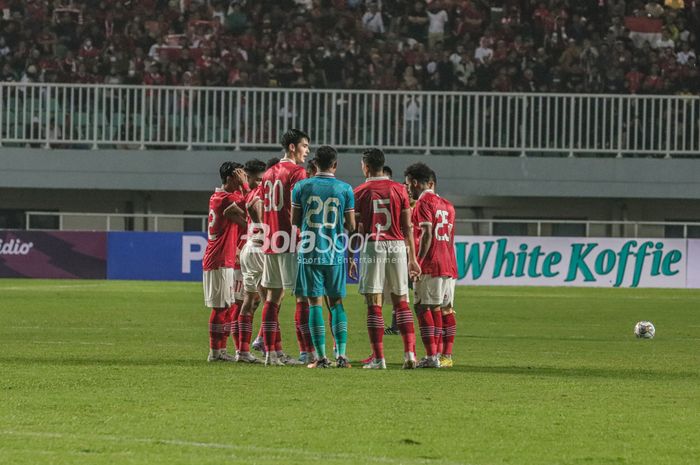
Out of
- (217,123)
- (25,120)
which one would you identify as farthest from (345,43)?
(25,120)

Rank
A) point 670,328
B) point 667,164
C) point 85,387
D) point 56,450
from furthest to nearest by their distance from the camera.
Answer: point 667,164
point 670,328
point 85,387
point 56,450

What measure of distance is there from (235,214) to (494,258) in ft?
65.9

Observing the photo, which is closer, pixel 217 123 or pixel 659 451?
pixel 659 451

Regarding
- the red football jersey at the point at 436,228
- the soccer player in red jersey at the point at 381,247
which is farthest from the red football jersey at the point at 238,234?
the red football jersey at the point at 436,228

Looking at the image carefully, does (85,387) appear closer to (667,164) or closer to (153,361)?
(153,361)

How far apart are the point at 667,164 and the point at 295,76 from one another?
31.9 ft

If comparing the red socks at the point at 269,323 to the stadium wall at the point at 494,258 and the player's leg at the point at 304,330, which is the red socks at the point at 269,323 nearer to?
the player's leg at the point at 304,330

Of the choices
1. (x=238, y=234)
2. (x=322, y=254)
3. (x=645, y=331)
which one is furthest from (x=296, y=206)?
(x=645, y=331)

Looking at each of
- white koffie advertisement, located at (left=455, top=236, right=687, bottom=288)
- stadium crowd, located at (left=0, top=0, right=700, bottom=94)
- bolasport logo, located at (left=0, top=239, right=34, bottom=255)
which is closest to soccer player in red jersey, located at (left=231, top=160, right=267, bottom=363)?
white koffie advertisement, located at (left=455, top=236, right=687, bottom=288)

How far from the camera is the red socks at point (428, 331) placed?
42.3ft

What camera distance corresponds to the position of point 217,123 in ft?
115

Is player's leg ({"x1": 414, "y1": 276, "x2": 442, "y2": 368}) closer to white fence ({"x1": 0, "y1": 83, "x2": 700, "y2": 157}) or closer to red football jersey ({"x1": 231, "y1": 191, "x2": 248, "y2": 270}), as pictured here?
red football jersey ({"x1": 231, "y1": 191, "x2": 248, "y2": 270})

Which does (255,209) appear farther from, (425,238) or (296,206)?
(425,238)

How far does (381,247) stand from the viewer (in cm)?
1249
